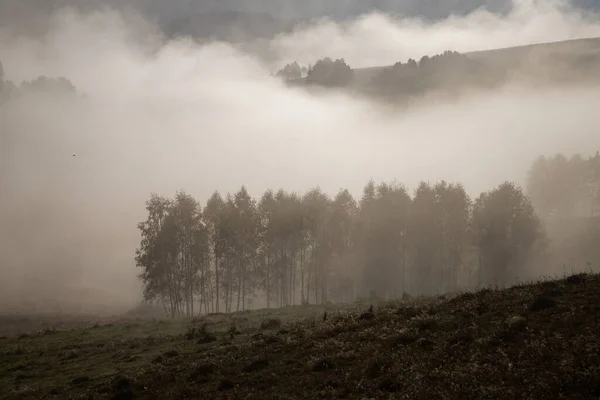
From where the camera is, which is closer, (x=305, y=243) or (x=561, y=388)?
(x=561, y=388)

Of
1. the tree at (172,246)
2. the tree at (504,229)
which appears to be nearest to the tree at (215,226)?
the tree at (172,246)

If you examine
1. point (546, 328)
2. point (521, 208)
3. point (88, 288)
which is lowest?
point (88, 288)

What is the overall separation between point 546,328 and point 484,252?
7143 cm

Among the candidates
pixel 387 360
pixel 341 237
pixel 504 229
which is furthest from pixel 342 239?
pixel 387 360

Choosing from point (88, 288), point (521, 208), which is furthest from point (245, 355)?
point (88, 288)

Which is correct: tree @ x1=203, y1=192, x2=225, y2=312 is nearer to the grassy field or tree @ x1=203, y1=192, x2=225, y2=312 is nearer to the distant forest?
the distant forest

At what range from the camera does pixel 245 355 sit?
945 inches

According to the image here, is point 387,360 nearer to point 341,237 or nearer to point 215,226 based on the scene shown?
point 215,226

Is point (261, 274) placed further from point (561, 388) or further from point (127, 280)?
point (561, 388)

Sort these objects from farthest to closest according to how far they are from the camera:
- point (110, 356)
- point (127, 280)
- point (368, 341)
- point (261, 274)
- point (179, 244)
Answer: point (127, 280) < point (261, 274) < point (179, 244) < point (110, 356) < point (368, 341)

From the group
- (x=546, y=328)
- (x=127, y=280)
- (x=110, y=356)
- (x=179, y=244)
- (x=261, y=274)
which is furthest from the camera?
(x=127, y=280)

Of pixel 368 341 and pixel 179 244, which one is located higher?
pixel 179 244

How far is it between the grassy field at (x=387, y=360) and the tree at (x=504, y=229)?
61836mm

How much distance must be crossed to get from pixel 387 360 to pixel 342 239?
229ft
